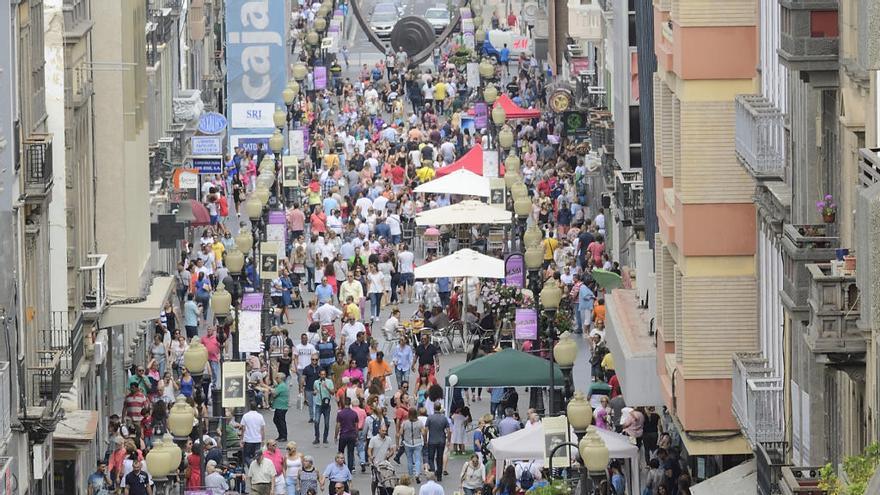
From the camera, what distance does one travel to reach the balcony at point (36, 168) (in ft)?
133

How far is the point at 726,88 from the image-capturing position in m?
38.3

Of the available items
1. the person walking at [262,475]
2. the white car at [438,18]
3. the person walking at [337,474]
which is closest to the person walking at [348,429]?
the person walking at [262,475]

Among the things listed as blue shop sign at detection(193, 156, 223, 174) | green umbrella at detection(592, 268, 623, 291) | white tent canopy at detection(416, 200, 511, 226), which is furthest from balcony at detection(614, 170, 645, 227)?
blue shop sign at detection(193, 156, 223, 174)

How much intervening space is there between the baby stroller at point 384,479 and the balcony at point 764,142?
1097cm

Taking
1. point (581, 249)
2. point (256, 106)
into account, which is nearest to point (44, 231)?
point (581, 249)

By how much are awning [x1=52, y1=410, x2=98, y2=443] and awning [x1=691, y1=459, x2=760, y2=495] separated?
10.0 metres

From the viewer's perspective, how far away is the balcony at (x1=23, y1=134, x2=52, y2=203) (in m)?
40.6

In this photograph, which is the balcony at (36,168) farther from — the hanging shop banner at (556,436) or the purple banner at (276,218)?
the purple banner at (276,218)

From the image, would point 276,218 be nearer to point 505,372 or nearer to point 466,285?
point 466,285

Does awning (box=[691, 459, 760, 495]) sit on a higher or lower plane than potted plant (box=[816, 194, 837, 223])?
lower

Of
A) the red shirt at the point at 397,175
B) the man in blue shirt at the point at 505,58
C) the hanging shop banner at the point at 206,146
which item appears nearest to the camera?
the hanging shop banner at the point at 206,146

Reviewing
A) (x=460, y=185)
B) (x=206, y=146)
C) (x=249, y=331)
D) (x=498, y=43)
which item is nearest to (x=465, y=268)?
(x=249, y=331)

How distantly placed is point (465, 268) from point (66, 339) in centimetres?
1524

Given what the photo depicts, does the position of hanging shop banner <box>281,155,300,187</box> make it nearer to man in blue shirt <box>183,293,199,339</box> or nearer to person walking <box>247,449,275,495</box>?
man in blue shirt <box>183,293,199,339</box>
